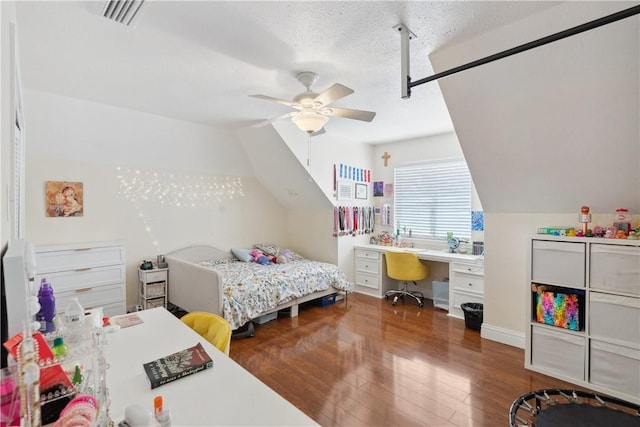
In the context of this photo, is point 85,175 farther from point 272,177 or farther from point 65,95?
point 272,177

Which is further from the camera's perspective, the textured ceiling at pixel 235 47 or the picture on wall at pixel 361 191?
the picture on wall at pixel 361 191

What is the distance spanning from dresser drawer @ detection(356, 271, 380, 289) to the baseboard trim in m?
1.67

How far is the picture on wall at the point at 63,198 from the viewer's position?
129 inches

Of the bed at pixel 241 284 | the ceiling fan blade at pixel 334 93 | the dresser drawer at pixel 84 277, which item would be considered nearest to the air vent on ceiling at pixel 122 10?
the ceiling fan blade at pixel 334 93

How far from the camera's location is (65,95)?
116 inches

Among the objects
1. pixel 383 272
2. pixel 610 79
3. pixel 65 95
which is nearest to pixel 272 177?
pixel 383 272

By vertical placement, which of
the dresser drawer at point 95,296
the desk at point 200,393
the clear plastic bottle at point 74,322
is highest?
the clear plastic bottle at point 74,322

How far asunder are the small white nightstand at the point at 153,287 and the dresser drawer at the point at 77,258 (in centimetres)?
36

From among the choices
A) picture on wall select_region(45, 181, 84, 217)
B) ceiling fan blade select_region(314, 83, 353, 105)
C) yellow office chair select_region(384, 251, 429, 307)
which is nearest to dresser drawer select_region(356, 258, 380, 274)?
yellow office chair select_region(384, 251, 429, 307)

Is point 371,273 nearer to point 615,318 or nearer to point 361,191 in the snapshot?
point 361,191

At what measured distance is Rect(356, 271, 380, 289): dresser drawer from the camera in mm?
4750

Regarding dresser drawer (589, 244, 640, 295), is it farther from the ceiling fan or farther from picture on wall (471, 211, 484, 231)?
the ceiling fan

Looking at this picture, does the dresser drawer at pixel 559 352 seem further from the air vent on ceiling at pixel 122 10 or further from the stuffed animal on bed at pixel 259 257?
the air vent on ceiling at pixel 122 10

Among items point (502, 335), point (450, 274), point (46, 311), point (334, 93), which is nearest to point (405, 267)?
point (450, 274)
